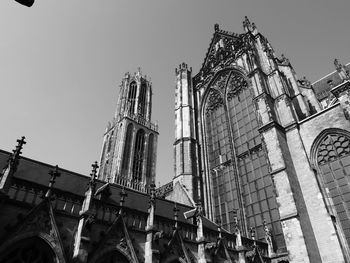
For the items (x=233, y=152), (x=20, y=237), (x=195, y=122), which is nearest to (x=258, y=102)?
(x=233, y=152)

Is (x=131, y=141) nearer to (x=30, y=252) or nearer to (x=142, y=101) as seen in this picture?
(x=142, y=101)

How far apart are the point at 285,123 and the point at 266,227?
5884 millimetres

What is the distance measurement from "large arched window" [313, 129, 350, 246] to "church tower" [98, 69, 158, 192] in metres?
27.6

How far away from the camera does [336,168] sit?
1314 cm

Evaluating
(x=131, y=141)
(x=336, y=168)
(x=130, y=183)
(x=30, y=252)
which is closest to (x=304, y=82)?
(x=336, y=168)

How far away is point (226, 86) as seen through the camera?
70.8ft

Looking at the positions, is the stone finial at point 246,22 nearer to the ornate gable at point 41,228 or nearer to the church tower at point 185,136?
the church tower at point 185,136

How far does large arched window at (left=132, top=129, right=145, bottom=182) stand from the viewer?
4072 cm

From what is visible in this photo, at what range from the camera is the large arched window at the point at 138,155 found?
40.7 m

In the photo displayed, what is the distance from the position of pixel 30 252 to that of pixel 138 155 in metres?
35.1

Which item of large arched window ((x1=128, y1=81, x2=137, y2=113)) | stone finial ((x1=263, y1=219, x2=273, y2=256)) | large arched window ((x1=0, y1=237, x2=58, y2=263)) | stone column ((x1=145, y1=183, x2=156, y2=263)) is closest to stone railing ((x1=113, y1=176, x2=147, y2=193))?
large arched window ((x1=128, y1=81, x2=137, y2=113))

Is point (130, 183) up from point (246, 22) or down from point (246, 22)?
down

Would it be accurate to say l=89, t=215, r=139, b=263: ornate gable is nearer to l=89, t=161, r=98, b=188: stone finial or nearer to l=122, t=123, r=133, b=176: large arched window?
l=89, t=161, r=98, b=188: stone finial

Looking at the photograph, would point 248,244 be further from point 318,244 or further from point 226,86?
point 226,86
